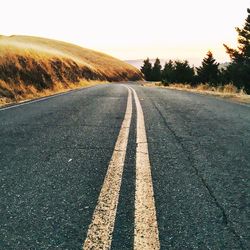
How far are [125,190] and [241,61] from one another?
4780 cm

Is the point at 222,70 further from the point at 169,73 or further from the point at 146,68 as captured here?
the point at 146,68

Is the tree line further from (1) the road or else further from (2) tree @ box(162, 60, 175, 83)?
(1) the road

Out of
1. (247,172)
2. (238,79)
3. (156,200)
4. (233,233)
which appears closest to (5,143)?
(156,200)

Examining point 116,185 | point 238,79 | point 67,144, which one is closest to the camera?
point 116,185

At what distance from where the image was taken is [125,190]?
A: 284 cm

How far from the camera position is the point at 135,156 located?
3.98 metres

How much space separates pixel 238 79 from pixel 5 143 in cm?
4306

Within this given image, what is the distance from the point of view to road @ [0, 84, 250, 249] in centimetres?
209

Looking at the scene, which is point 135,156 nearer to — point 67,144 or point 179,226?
point 67,144

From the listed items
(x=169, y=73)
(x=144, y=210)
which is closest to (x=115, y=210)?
(x=144, y=210)

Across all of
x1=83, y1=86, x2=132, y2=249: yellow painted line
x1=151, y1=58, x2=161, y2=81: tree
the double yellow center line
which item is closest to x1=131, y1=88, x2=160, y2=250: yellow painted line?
the double yellow center line

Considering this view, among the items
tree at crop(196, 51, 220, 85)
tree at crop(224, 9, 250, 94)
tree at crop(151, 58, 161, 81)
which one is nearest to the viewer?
tree at crop(224, 9, 250, 94)

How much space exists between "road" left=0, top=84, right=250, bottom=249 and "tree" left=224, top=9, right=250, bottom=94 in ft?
130

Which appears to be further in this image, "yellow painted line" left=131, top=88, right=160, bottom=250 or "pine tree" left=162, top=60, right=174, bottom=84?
"pine tree" left=162, top=60, right=174, bottom=84
